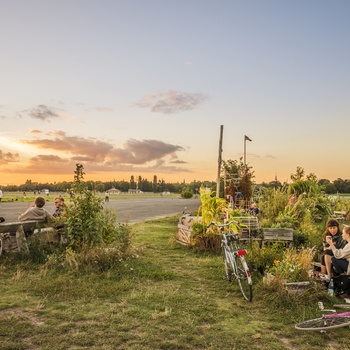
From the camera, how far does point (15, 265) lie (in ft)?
27.1

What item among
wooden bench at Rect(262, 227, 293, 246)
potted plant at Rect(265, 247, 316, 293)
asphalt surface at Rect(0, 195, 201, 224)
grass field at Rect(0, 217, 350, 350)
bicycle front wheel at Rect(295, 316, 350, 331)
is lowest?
asphalt surface at Rect(0, 195, 201, 224)

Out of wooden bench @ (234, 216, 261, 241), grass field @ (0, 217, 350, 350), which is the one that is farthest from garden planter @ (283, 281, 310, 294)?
wooden bench @ (234, 216, 261, 241)

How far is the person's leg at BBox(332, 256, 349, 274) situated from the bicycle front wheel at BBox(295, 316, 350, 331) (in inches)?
73.3

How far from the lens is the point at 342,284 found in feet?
21.7

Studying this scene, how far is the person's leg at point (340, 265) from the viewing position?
680cm

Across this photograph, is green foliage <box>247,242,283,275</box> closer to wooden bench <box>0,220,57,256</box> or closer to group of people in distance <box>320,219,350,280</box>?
group of people in distance <box>320,219,350,280</box>

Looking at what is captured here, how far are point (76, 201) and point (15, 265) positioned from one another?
1899 mm

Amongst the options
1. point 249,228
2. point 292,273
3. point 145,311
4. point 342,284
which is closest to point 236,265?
point 292,273

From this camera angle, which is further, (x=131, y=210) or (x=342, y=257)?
(x=131, y=210)

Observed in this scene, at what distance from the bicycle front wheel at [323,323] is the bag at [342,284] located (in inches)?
63.4

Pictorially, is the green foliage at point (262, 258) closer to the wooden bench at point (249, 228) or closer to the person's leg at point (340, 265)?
the person's leg at point (340, 265)

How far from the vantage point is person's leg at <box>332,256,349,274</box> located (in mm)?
6797

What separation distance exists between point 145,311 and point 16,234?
4.85 meters

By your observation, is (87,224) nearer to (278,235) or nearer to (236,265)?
(236,265)
